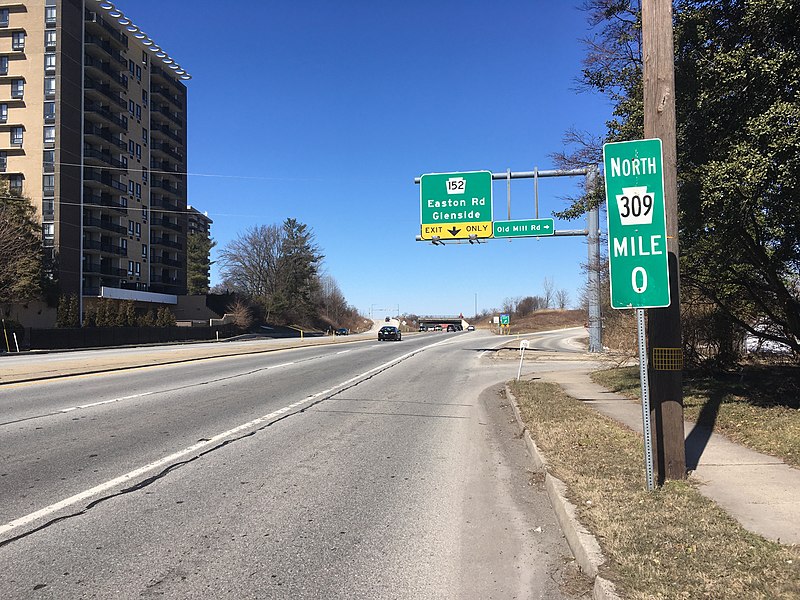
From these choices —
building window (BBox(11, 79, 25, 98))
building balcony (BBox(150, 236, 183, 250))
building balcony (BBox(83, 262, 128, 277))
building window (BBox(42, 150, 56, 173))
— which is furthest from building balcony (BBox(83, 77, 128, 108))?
building balcony (BBox(83, 262, 128, 277))

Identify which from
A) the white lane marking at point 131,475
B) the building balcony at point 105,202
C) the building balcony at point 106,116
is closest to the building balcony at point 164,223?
the building balcony at point 105,202

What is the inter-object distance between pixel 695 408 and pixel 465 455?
4.65 m

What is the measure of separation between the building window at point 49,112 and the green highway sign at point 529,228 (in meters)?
49.4

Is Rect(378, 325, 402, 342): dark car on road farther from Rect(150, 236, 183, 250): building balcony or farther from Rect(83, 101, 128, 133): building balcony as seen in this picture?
Rect(83, 101, 128, 133): building balcony

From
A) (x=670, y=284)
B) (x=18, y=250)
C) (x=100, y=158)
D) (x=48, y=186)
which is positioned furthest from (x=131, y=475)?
(x=100, y=158)

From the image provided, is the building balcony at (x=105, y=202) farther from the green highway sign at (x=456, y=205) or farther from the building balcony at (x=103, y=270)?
the green highway sign at (x=456, y=205)

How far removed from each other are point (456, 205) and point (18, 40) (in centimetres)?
5277

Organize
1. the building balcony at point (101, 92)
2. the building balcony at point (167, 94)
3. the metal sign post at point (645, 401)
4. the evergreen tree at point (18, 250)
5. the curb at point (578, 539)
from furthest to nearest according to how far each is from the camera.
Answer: the building balcony at point (167, 94) → the building balcony at point (101, 92) → the evergreen tree at point (18, 250) → the metal sign post at point (645, 401) → the curb at point (578, 539)

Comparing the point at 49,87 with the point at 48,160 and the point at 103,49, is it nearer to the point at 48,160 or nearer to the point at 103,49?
the point at 48,160

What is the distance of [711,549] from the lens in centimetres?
413

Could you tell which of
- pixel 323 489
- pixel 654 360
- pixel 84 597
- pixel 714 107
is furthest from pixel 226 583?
pixel 714 107

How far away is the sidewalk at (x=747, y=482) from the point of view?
473cm

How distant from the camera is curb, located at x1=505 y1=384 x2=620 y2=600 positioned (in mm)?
3742

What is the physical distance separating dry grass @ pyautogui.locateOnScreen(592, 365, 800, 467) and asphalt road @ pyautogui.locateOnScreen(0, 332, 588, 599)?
3014 mm
